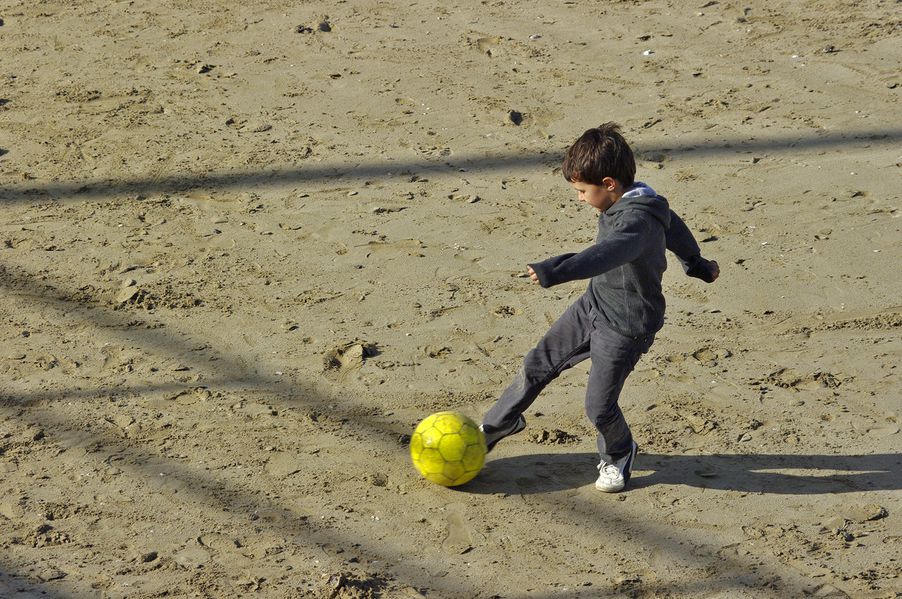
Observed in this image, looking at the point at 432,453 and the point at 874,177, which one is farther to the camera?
the point at 874,177

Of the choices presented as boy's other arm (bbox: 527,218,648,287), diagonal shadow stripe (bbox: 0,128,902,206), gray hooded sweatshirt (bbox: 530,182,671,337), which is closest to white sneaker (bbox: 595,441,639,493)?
gray hooded sweatshirt (bbox: 530,182,671,337)

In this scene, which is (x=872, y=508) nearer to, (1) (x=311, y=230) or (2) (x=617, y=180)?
(2) (x=617, y=180)

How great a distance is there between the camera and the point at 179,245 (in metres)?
6.30

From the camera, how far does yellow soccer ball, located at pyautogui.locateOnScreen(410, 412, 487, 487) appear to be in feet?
13.7

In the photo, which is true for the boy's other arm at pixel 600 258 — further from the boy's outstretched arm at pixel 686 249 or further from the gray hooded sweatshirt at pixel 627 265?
the boy's outstretched arm at pixel 686 249

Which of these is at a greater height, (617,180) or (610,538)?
(617,180)

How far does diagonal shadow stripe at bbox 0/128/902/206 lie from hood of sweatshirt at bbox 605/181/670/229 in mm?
3281

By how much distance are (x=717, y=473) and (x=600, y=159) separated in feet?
4.74

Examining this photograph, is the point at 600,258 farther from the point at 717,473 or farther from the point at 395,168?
the point at 395,168

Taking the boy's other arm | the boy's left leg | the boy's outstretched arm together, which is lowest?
the boy's left leg

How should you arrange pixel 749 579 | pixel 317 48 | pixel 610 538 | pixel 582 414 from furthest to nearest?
1. pixel 317 48
2. pixel 582 414
3. pixel 610 538
4. pixel 749 579

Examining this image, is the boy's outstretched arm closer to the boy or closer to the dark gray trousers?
the boy

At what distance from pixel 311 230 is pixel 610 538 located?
10.2 ft

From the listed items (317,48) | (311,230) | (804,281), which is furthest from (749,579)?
(317,48)
